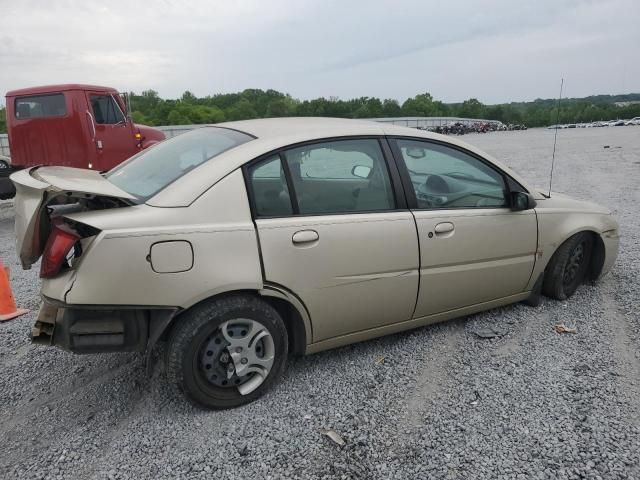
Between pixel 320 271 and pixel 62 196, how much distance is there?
1.42m

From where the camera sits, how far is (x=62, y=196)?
2.52 metres

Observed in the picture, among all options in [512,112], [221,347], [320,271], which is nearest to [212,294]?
[221,347]

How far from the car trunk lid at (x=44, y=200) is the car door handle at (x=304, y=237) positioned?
0.88m

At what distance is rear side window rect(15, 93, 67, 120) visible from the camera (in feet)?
29.3

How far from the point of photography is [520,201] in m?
3.56

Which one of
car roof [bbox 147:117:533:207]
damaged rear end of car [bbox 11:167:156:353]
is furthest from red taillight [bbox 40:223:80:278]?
car roof [bbox 147:117:533:207]

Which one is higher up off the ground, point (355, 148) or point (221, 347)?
point (355, 148)

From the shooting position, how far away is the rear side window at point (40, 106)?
8930 millimetres

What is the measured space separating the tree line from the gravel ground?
34327mm

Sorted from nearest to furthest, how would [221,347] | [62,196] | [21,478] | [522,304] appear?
[21,478]
[62,196]
[221,347]
[522,304]

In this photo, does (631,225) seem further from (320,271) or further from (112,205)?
(112,205)

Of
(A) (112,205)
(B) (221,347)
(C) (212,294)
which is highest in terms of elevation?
(A) (112,205)

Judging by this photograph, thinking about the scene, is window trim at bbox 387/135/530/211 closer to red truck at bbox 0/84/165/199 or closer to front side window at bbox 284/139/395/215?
front side window at bbox 284/139/395/215

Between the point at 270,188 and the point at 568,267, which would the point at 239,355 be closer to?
the point at 270,188
